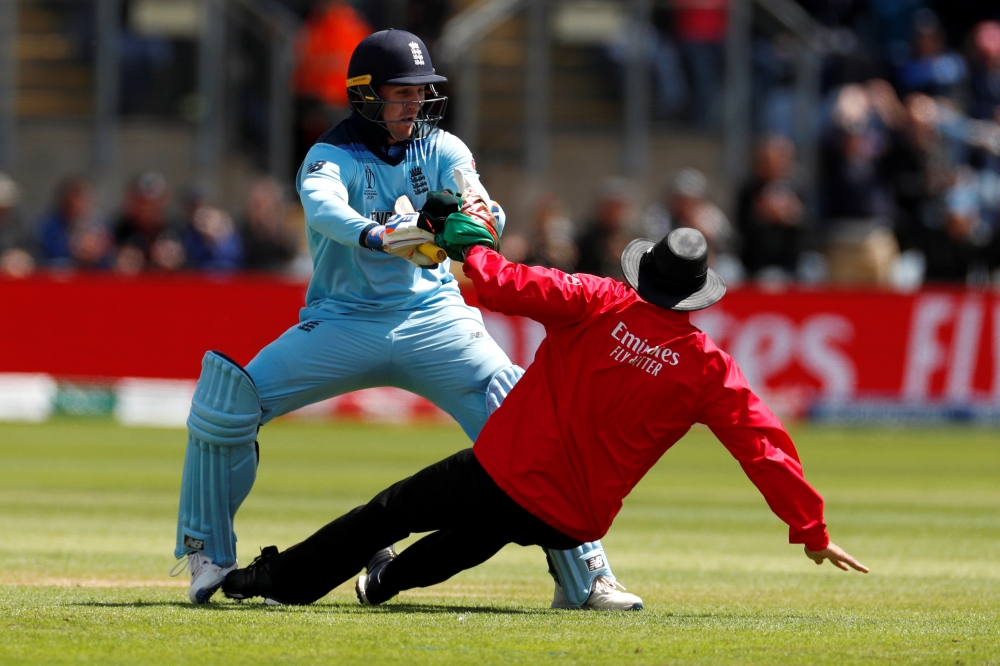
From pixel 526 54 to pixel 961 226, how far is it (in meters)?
5.26

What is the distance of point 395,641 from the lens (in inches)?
213

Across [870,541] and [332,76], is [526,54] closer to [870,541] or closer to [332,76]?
[332,76]

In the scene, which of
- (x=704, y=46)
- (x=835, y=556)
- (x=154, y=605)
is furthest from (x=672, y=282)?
(x=704, y=46)

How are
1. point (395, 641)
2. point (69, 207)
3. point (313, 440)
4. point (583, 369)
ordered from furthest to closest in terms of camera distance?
point (69, 207)
point (313, 440)
point (583, 369)
point (395, 641)

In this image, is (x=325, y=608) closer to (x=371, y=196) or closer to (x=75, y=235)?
(x=371, y=196)

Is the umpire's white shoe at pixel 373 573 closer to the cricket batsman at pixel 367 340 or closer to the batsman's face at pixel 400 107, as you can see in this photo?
the cricket batsman at pixel 367 340

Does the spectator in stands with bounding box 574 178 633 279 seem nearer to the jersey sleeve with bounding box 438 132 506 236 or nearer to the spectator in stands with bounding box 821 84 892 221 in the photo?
the spectator in stands with bounding box 821 84 892 221

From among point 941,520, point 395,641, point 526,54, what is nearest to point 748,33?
point 526,54

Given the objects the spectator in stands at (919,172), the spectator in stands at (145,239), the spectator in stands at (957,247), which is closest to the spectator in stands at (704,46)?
the spectator in stands at (919,172)

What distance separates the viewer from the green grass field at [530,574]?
5.36 m

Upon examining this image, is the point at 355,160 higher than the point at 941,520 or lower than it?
higher

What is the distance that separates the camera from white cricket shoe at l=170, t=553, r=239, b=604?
6.50 metres

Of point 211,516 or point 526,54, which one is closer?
point 211,516

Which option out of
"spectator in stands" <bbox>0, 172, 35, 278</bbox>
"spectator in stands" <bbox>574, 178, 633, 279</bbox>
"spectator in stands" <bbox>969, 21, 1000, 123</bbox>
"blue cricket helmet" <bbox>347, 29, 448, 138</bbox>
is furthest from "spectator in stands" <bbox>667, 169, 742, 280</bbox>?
"blue cricket helmet" <bbox>347, 29, 448, 138</bbox>
